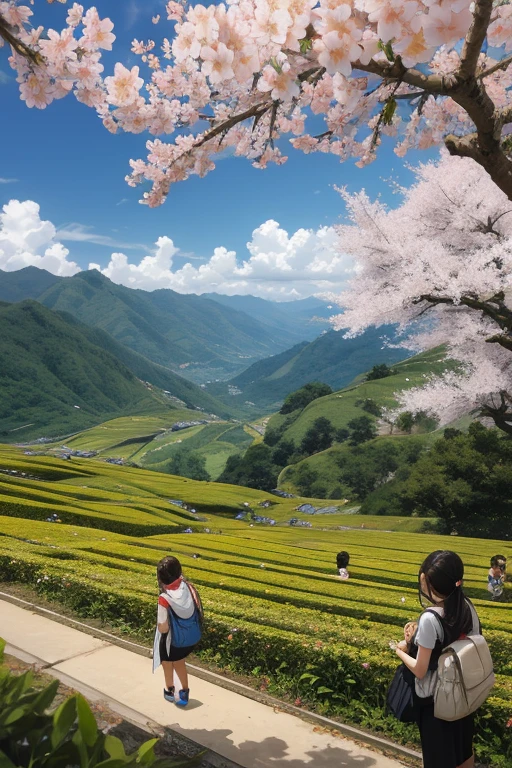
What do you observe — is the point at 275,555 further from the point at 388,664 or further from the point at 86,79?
the point at 86,79

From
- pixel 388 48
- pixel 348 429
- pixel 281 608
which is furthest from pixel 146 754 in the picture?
pixel 348 429

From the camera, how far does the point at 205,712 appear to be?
18.2ft

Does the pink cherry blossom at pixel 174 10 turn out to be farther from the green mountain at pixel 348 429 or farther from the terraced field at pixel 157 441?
the terraced field at pixel 157 441

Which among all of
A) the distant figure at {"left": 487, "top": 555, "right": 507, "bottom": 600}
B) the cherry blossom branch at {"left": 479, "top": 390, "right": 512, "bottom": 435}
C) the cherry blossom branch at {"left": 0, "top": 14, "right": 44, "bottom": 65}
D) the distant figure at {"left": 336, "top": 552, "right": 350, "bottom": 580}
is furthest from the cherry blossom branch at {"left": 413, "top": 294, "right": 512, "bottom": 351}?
the cherry blossom branch at {"left": 0, "top": 14, "right": 44, "bottom": 65}

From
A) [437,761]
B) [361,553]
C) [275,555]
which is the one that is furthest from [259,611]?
[361,553]

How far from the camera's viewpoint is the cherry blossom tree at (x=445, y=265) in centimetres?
1155

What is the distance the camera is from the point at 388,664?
604cm

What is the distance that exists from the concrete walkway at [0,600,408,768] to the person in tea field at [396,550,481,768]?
135 centimetres

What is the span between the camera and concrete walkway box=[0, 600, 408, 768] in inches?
190

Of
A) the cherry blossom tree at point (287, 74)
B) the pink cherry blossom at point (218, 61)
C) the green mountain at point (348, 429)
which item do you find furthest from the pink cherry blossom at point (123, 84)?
the green mountain at point (348, 429)

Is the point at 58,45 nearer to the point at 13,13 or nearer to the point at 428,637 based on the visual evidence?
the point at 13,13

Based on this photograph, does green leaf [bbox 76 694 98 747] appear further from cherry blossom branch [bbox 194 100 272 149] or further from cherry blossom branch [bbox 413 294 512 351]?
cherry blossom branch [bbox 413 294 512 351]

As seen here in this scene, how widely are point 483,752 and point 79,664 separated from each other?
482 cm

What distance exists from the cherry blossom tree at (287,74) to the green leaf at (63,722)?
145 inches
